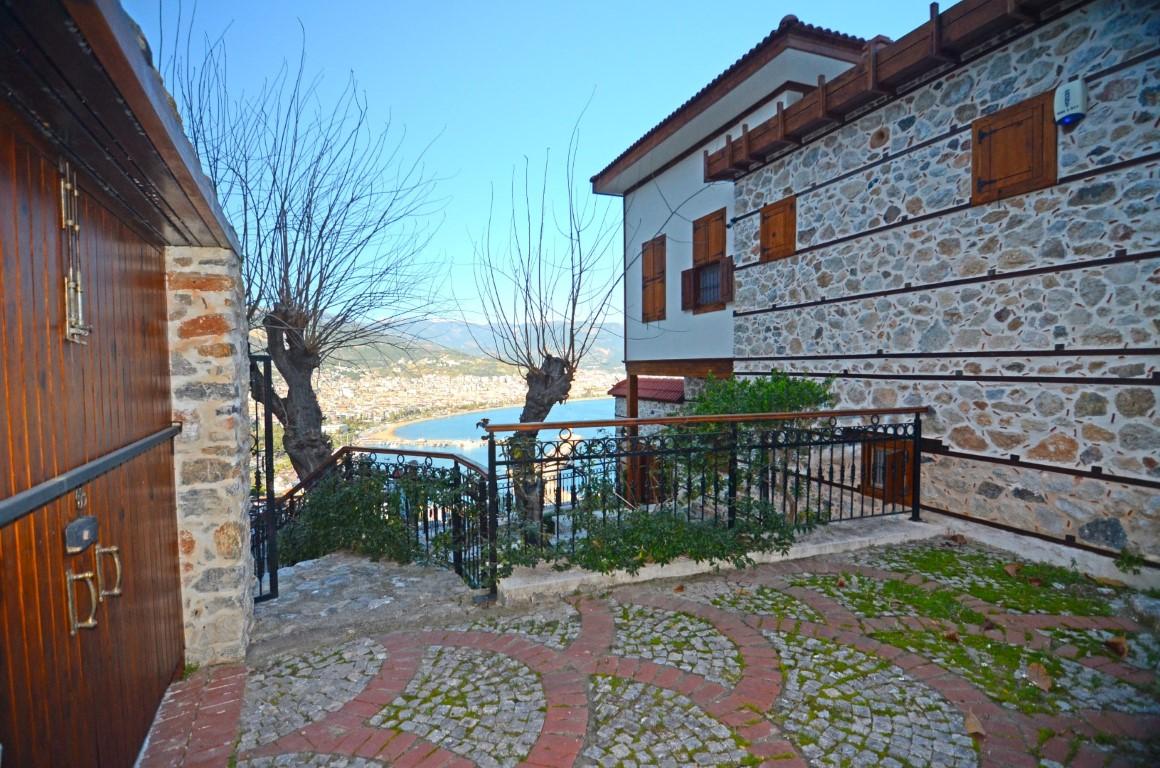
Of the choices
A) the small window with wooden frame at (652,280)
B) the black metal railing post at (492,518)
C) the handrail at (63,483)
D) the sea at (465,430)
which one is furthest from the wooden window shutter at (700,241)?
the handrail at (63,483)

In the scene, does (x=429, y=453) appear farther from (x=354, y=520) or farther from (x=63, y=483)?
(x=63, y=483)

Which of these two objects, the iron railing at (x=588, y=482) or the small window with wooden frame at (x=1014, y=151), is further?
the small window with wooden frame at (x=1014, y=151)

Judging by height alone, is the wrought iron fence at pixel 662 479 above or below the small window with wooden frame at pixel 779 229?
below

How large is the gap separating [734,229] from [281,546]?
298 inches

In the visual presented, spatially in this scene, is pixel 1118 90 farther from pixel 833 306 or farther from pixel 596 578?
pixel 596 578

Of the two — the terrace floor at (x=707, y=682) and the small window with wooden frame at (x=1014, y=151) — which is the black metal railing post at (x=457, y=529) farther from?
the small window with wooden frame at (x=1014, y=151)

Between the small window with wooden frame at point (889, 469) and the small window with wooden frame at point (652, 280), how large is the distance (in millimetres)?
5322

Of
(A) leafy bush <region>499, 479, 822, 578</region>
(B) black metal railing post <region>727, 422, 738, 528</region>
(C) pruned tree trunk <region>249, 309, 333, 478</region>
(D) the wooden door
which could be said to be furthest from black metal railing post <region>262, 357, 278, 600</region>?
(B) black metal railing post <region>727, 422, 738, 528</region>

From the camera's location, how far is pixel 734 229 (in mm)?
8414

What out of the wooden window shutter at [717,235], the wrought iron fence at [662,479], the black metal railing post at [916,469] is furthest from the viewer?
the wooden window shutter at [717,235]

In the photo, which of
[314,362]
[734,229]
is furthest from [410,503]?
[734,229]

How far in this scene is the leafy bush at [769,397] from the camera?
19.5 ft

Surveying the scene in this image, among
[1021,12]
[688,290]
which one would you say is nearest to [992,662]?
[1021,12]

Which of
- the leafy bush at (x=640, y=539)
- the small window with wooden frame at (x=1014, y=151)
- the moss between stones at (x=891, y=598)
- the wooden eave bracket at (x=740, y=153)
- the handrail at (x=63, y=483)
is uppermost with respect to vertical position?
the wooden eave bracket at (x=740, y=153)
